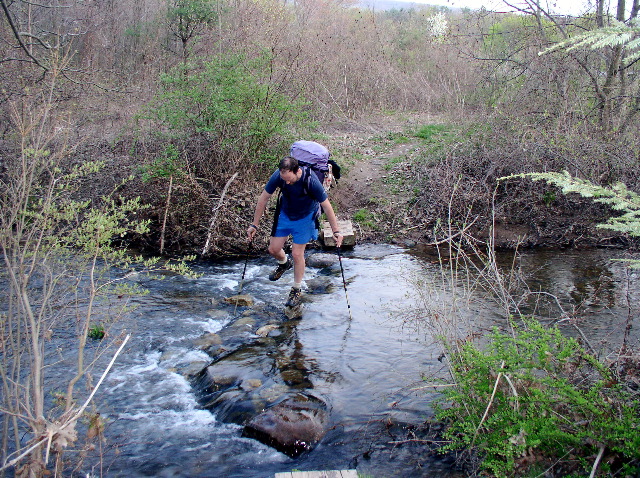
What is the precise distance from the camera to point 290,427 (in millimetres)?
4707

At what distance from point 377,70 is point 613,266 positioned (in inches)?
471

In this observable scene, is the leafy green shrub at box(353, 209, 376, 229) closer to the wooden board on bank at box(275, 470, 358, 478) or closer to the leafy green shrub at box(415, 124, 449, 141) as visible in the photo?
the leafy green shrub at box(415, 124, 449, 141)

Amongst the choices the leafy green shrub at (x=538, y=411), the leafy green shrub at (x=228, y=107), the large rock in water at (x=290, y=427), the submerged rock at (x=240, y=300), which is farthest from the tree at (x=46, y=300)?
the leafy green shrub at (x=228, y=107)

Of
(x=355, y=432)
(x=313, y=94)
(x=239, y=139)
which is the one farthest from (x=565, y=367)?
(x=313, y=94)

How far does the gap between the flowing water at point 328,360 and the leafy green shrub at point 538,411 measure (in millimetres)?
528

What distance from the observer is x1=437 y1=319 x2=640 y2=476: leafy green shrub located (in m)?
3.43

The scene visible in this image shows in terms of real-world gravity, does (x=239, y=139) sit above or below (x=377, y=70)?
below

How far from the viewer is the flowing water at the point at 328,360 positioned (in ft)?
14.5

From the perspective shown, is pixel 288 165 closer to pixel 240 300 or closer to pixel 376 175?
pixel 240 300

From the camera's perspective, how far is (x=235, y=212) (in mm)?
10828

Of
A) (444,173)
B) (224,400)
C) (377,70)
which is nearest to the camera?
(224,400)

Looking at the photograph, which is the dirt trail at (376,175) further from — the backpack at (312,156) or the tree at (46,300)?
the tree at (46,300)

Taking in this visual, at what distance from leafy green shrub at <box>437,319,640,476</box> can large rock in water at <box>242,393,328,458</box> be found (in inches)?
46.9

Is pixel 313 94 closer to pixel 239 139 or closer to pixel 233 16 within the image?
pixel 233 16
